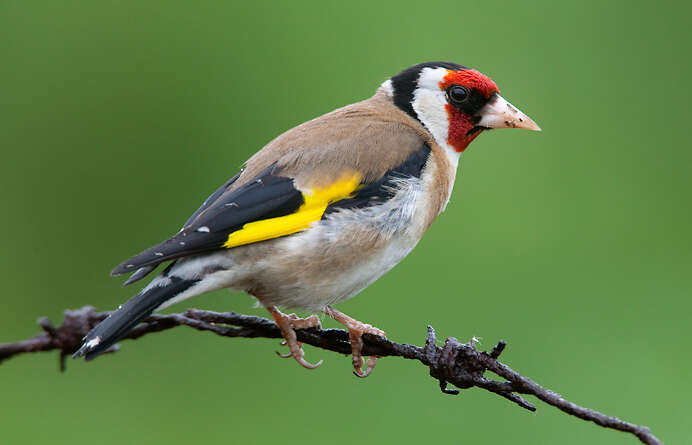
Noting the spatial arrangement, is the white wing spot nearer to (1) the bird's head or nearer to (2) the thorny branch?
(2) the thorny branch

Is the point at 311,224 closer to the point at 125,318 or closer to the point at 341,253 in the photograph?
the point at 341,253

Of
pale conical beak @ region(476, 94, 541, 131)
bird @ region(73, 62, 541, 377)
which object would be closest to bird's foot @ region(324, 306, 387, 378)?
bird @ region(73, 62, 541, 377)

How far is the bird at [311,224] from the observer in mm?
2928

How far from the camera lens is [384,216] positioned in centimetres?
327

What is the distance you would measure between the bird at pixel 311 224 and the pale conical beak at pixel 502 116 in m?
0.01

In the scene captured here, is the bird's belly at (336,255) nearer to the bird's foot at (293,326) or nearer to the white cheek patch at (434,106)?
the bird's foot at (293,326)

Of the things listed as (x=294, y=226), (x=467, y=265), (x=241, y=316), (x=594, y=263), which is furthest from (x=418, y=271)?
(x=241, y=316)

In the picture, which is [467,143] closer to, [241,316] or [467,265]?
[467,265]

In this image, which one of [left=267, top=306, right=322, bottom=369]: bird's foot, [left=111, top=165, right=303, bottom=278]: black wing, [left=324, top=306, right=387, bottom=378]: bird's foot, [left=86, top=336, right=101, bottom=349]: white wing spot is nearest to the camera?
[left=86, top=336, right=101, bottom=349]: white wing spot

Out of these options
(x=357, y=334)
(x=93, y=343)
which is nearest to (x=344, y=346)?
(x=357, y=334)

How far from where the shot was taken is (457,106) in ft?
12.7

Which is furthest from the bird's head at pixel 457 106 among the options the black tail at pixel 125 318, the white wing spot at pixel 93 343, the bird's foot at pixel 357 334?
the white wing spot at pixel 93 343

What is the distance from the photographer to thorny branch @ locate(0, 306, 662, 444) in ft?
7.55

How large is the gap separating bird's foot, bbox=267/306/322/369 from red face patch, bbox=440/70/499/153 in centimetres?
98
